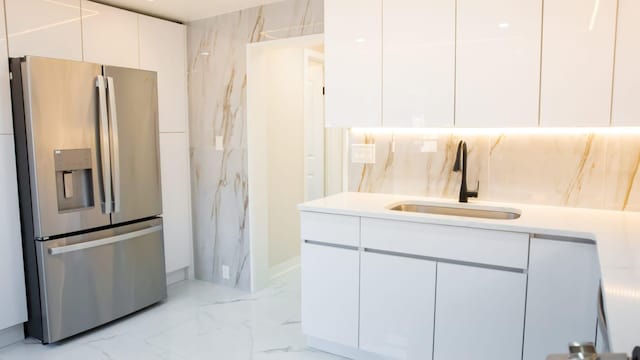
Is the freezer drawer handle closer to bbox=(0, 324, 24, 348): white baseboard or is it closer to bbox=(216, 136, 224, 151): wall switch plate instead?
bbox=(0, 324, 24, 348): white baseboard

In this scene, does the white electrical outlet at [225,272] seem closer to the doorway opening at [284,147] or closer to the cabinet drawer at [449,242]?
the doorway opening at [284,147]

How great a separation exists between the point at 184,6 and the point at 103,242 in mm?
1828

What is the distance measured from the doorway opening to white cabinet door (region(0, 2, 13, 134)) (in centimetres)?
162

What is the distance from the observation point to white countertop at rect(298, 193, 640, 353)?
102 cm

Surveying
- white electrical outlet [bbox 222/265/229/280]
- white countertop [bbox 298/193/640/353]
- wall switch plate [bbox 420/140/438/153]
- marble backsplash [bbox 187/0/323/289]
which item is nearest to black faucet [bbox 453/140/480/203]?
white countertop [bbox 298/193/640/353]

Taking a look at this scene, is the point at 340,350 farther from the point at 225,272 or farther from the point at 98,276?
the point at 98,276

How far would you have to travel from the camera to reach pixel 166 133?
3.85 meters

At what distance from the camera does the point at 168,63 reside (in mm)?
3840

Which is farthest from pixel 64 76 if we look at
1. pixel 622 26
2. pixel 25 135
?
pixel 622 26

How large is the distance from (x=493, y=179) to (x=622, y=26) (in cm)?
101

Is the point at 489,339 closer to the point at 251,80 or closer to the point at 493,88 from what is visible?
the point at 493,88

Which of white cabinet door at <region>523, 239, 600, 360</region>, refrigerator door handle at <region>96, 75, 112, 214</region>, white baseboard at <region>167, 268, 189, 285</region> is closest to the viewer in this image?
white cabinet door at <region>523, 239, 600, 360</region>

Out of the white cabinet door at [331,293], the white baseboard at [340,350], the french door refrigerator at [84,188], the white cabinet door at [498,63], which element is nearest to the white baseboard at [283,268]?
the french door refrigerator at [84,188]

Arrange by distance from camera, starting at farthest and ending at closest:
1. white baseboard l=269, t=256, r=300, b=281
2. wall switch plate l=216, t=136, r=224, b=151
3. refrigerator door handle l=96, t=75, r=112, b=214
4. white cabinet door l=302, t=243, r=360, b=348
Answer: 1. white baseboard l=269, t=256, r=300, b=281
2. wall switch plate l=216, t=136, r=224, b=151
3. refrigerator door handle l=96, t=75, r=112, b=214
4. white cabinet door l=302, t=243, r=360, b=348
